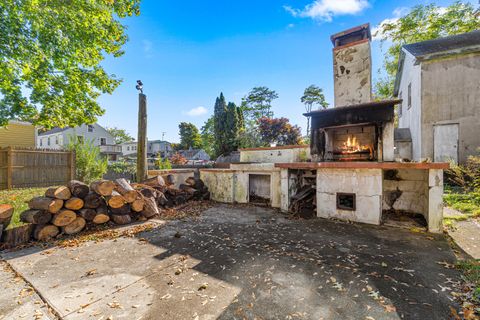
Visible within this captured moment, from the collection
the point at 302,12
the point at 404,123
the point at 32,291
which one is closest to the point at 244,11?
the point at 302,12

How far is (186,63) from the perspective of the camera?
12141 mm

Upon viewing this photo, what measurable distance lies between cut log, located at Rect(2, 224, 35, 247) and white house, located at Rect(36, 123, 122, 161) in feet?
83.8

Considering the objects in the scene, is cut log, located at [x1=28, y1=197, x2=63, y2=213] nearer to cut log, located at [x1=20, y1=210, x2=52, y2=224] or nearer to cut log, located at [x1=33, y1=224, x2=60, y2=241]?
cut log, located at [x1=20, y1=210, x2=52, y2=224]

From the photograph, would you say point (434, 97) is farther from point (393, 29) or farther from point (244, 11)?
point (393, 29)

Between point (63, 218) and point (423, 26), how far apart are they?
24.3 metres

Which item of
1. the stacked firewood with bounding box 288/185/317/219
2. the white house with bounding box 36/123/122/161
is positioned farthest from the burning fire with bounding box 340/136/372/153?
the white house with bounding box 36/123/122/161

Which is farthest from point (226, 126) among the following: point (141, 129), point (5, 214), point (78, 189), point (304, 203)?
point (5, 214)

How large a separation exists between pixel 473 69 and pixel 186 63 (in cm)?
1381

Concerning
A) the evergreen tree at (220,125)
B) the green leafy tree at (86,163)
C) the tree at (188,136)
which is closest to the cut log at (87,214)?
the green leafy tree at (86,163)

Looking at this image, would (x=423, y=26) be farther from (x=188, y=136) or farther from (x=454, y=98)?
(x=188, y=136)

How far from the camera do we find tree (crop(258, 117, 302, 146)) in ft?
61.1

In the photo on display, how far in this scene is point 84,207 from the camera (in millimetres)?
4781

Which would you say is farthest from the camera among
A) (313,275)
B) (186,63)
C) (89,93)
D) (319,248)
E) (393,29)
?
(393,29)

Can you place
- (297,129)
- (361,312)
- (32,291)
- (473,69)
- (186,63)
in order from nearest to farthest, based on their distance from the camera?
(361,312) < (32,291) < (473,69) < (186,63) < (297,129)
